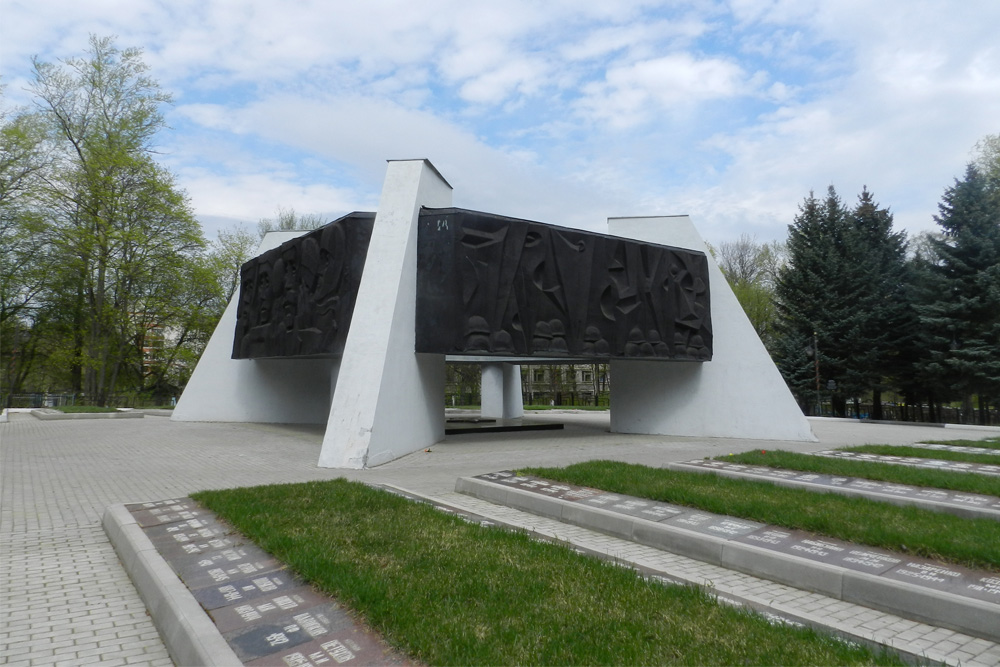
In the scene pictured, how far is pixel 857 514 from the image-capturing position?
664cm

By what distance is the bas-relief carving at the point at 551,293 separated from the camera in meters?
14.2

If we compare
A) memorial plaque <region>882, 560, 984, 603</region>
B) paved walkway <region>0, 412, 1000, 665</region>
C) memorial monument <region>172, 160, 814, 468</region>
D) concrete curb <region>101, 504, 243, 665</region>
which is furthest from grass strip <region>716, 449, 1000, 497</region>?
concrete curb <region>101, 504, 243, 665</region>

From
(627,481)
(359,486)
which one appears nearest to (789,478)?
(627,481)

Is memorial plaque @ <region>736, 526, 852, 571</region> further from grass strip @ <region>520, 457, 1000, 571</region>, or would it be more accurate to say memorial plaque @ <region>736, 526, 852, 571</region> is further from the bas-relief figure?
the bas-relief figure

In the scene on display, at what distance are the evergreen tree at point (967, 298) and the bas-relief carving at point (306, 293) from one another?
1026 inches

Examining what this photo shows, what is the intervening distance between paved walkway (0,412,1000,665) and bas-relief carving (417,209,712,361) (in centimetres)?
259

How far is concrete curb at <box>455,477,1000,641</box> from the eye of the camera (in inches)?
159

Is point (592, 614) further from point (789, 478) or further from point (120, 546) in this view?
point (789, 478)

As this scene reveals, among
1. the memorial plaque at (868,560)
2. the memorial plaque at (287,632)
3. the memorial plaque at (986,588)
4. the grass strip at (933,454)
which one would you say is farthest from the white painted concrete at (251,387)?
the memorial plaque at (986,588)

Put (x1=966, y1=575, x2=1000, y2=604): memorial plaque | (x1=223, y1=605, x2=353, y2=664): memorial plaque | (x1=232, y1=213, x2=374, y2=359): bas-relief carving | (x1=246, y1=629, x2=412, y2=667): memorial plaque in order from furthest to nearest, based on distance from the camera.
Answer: (x1=232, y1=213, x2=374, y2=359): bas-relief carving
(x1=966, y1=575, x2=1000, y2=604): memorial plaque
(x1=223, y1=605, x2=353, y2=664): memorial plaque
(x1=246, y1=629, x2=412, y2=667): memorial plaque

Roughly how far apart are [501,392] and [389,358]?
18.7 meters

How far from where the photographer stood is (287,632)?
3.69m

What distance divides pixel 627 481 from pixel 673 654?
17.3 feet

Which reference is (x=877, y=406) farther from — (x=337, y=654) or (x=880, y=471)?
(x=337, y=654)
